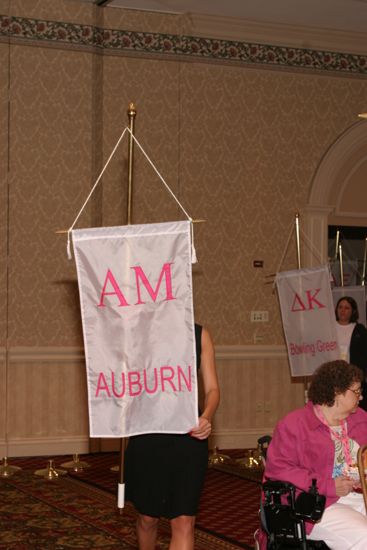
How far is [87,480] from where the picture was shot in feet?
27.1

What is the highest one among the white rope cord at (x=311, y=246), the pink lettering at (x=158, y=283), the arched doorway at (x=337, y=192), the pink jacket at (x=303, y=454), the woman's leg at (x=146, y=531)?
the arched doorway at (x=337, y=192)

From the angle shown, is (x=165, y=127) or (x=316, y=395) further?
(x=165, y=127)

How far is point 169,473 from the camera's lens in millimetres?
4375

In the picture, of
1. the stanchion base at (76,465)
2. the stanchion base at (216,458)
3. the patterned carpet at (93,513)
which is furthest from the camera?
the stanchion base at (216,458)

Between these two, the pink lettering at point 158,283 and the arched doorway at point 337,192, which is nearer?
the pink lettering at point 158,283

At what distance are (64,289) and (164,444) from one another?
524cm

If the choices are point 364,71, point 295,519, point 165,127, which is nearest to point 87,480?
point 165,127

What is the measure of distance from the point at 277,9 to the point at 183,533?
6.68m

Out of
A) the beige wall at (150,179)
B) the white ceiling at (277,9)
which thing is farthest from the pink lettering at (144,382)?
the white ceiling at (277,9)

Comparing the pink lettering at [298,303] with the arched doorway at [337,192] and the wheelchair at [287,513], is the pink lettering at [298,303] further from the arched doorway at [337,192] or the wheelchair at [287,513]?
the wheelchair at [287,513]

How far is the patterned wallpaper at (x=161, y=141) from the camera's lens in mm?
9453

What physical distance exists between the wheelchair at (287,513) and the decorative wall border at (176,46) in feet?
20.5

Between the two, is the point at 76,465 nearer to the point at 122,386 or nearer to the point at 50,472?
Answer: the point at 50,472

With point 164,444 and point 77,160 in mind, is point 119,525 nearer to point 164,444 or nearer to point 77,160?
point 164,444
